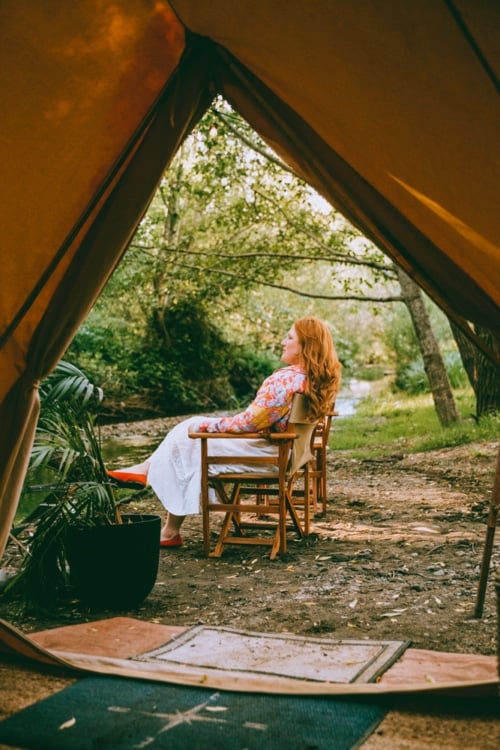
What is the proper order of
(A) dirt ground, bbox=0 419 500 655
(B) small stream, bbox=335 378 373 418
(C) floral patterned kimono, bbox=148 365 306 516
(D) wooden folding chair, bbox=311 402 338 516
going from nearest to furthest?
(A) dirt ground, bbox=0 419 500 655, (C) floral patterned kimono, bbox=148 365 306 516, (D) wooden folding chair, bbox=311 402 338 516, (B) small stream, bbox=335 378 373 418

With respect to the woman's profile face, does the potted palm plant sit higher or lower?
lower

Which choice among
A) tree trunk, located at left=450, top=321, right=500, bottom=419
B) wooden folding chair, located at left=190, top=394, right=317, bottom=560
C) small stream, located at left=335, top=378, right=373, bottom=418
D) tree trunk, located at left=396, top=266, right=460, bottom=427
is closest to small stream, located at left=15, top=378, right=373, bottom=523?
small stream, located at left=335, top=378, right=373, bottom=418

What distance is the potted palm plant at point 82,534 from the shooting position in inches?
155

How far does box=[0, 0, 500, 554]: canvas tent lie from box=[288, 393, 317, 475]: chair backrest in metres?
1.80

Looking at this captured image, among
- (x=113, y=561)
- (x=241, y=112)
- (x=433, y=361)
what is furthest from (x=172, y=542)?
(x=433, y=361)

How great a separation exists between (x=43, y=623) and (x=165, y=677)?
3.39ft

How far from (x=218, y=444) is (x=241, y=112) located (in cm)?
233

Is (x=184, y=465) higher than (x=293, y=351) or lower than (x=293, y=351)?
lower

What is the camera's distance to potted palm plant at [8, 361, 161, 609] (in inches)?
155

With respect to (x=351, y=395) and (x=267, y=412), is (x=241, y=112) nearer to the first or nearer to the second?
(x=267, y=412)

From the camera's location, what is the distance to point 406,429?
11492mm

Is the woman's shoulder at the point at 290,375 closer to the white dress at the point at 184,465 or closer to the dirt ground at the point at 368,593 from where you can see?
the white dress at the point at 184,465

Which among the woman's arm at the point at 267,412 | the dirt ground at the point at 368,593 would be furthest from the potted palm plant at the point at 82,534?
the woman's arm at the point at 267,412

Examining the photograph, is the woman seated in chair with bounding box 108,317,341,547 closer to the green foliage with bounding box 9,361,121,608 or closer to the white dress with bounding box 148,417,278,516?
the white dress with bounding box 148,417,278,516
